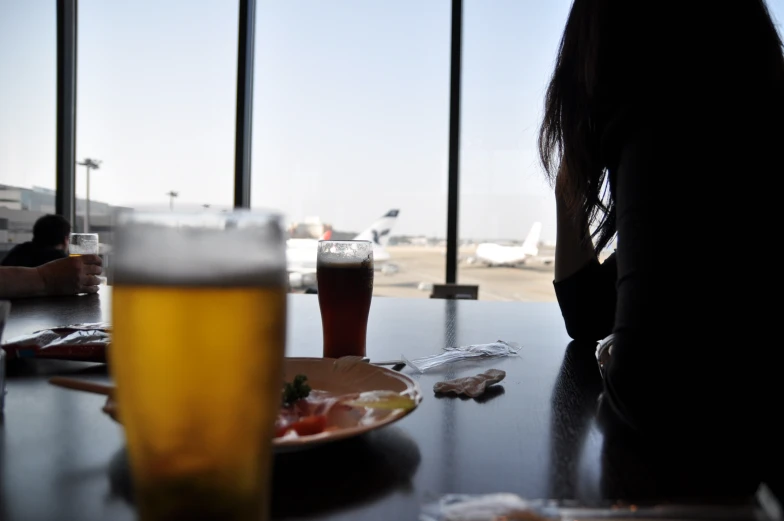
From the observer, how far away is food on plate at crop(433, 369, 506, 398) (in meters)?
→ 0.78

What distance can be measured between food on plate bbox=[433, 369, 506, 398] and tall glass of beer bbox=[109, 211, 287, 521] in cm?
47

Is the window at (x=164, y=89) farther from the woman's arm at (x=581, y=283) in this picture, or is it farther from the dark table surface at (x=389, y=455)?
the dark table surface at (x=389, y=455)

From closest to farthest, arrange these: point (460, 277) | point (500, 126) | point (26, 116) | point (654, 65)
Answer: point (654, 65), point (500, 126), point (460, 277), point (26, 116)

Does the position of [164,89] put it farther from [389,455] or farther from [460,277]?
[389,455]

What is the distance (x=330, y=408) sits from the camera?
2.02 feet

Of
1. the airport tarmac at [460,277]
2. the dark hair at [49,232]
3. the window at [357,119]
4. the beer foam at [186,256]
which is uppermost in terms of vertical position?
the window at [357,119]

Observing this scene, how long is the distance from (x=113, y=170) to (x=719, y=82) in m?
4.45

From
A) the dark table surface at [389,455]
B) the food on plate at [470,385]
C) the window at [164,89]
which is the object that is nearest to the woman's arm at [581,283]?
the dark table surface at [389,455]

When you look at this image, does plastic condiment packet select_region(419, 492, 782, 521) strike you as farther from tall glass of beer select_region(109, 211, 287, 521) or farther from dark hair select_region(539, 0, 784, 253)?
dark hair select_region(539, 0, 784, 253)

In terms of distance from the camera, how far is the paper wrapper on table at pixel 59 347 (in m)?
0.88

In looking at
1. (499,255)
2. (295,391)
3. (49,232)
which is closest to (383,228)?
(499,255)

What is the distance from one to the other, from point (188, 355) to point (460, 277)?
13.2 feet

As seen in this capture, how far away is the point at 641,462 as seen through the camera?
0.54 m

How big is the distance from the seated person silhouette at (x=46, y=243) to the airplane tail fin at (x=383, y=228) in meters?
1.70
